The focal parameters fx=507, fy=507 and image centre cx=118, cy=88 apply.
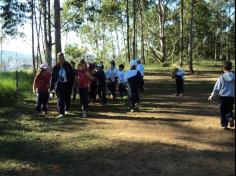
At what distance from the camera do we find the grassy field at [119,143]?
29.0 feet

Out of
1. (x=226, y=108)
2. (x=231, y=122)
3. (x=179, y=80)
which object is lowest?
(x=231, y=122)

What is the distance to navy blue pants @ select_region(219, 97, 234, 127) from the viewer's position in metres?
11.5

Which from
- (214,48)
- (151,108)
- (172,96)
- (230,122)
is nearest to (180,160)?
(230,122)

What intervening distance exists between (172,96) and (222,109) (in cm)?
995

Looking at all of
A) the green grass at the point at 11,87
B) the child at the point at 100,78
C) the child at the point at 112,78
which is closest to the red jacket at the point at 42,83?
the green grass at the point at 11,87

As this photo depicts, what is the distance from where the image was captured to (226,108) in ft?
38.3

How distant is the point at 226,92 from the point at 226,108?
49 centimetres

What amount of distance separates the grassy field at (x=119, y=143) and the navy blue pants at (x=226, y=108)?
271 mm

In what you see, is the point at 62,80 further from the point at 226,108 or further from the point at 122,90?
the point at 122,90

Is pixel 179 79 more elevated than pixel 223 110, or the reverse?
pixel 179 79

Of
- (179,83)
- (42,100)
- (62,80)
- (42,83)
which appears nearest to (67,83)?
(62,80)

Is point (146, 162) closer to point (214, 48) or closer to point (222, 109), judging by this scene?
point (222, 109)

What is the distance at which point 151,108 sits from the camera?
55.4 feet

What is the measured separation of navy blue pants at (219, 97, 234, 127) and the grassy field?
271 mm
